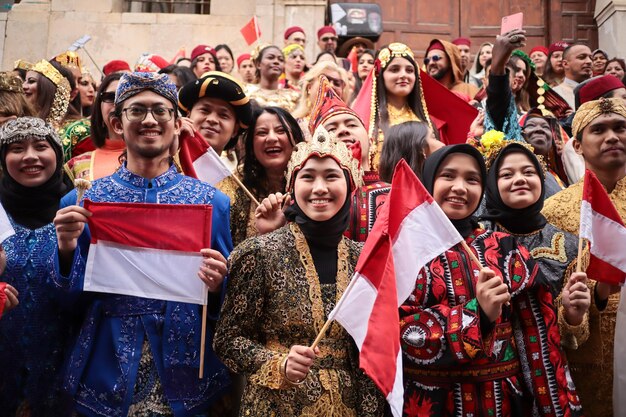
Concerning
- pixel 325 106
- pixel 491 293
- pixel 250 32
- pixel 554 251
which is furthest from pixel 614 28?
pixel 491 293

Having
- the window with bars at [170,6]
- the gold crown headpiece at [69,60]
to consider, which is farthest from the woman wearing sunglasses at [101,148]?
the window with bars at [170,6]

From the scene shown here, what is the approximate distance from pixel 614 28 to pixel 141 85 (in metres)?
11.6

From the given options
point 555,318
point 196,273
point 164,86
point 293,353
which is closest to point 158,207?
point 196,273

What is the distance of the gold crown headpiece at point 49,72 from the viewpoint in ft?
21.6

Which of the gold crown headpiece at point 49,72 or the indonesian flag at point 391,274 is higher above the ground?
the gold crown headpiece at point 49,72

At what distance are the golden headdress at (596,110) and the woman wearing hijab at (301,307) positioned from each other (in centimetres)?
209

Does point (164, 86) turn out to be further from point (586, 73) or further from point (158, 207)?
point (586, 73)

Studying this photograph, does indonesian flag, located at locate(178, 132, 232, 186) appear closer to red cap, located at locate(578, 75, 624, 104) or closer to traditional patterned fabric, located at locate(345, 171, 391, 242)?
traditional patterned fabric, located at locate(345, 171, 391, 242)

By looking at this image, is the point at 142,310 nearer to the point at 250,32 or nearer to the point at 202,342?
the point at 202,342

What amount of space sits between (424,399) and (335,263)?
0.78 metres

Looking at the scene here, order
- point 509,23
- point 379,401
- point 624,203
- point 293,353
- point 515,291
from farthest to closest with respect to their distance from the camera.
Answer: point 509,23, point 624,203, point 515,291, point 379,401, point 293,353

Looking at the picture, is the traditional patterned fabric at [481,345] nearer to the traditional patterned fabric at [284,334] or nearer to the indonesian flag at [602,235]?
the traditional patterned fabric at [284,334]

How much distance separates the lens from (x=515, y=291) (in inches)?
155

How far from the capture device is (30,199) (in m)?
4.14
